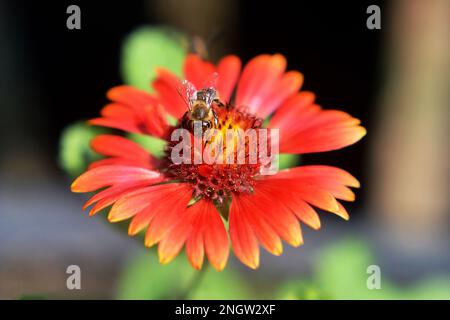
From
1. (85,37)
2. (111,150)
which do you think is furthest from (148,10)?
(111,150)

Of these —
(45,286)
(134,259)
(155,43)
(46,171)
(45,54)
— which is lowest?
(45,286)

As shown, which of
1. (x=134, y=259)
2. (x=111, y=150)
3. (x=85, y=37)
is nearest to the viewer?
(x=111, y=150)

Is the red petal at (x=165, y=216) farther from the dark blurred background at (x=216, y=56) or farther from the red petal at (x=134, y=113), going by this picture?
the dark blurred background at (x=216, y=56)

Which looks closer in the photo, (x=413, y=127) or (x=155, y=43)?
(x=155, y=43)

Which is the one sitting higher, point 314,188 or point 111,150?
point 111,150

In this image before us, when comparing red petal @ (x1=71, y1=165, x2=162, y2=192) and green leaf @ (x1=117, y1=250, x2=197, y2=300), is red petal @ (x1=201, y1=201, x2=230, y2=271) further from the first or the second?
green leaf @ (x1=117, y1=250, x2=197, y2=300)

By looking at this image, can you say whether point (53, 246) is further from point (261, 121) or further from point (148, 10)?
point (261, 121)

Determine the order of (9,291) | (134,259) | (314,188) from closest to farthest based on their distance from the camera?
(314,188)
(134,259)
(9,291)

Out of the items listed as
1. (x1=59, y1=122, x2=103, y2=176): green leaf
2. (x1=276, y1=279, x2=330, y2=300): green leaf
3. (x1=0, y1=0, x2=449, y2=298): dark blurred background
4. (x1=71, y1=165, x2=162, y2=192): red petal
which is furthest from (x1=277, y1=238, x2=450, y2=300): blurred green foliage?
(x1=0, y1=0, x2=449, y2=298): dark blurred background
